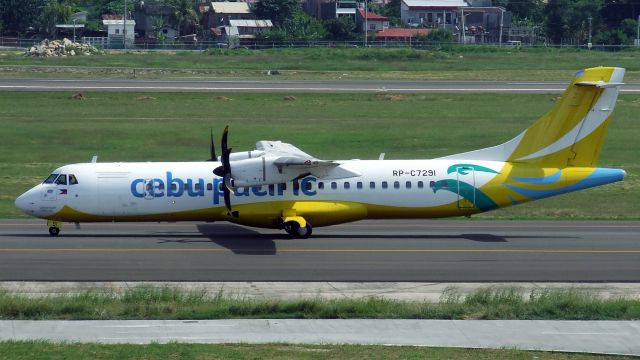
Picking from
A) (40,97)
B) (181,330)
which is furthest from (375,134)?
(181,330)

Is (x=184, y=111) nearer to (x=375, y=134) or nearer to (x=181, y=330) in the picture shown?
(x=375, y=134)

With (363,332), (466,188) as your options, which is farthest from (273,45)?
(363,332)

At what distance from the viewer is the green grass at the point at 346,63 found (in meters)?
95.1

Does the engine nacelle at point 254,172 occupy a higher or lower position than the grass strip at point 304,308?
higher

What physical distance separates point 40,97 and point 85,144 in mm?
17918

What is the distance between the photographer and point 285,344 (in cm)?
1866

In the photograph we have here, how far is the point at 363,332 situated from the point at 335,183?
14094 mm

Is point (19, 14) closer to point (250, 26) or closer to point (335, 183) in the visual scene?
point (250, 26)

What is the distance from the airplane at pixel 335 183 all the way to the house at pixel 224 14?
130062 mm


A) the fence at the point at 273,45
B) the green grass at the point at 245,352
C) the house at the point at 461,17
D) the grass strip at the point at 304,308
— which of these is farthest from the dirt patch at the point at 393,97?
the house at the point at 461,17

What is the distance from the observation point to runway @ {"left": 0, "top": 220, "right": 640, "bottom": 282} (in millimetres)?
26578

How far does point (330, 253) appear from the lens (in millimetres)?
30016

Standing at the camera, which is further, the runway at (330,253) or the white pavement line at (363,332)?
the runway at (330,253)

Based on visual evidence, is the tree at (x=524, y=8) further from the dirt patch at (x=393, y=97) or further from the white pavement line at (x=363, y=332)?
the white pavement line at (x=363, y=332)
